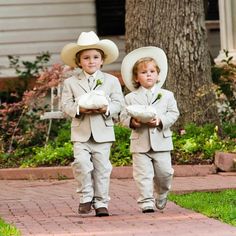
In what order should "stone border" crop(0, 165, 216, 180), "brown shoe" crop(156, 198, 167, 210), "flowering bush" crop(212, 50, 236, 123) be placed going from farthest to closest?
1. "flowering bush" crop(212, 50, 236, 123)
2. "stone border" crop(0, 165, 216, 180)
3. "brown shoe" crop(156, 198, 167, 210)

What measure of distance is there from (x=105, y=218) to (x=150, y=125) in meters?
0.95

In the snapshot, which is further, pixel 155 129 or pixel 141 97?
pixel 141 97

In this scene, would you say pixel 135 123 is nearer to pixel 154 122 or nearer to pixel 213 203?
pixel 154 122

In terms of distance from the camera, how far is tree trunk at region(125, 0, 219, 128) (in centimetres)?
1560

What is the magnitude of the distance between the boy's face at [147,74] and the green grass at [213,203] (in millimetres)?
1286

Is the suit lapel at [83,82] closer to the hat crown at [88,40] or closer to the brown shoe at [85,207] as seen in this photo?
the hat crown at [88,40]

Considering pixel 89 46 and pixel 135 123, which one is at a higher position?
pixel 89 46

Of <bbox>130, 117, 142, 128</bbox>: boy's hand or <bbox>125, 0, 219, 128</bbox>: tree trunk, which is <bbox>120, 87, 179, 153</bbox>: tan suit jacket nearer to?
<bbox>130, 117, 142, 128</bbox>: boy's hand

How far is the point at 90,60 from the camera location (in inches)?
422

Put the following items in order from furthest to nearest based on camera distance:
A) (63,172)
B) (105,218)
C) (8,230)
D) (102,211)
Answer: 1. (63,172)
2. (102,211)
3. (105,218)
4. (8,230)

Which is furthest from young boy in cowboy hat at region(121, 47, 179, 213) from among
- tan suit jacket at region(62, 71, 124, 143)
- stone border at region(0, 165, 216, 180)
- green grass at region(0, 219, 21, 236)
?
stone border at region(0, 165, 216, 180)

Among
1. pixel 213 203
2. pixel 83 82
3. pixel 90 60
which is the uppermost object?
pixel 90 60

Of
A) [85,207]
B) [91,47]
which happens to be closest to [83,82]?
[91,47]

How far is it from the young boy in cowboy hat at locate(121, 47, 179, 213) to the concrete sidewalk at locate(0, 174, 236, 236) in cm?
25
